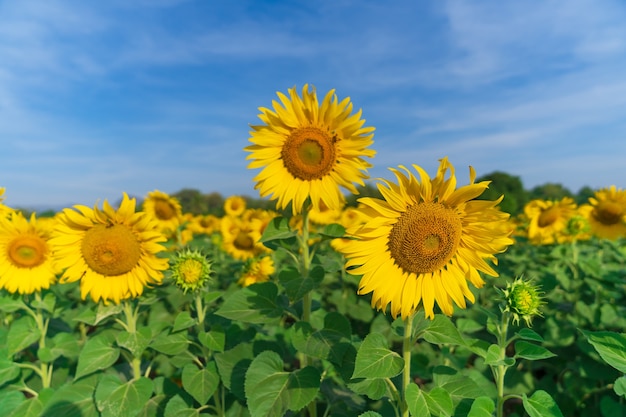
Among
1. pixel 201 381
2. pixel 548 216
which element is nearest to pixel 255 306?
pixel 201 381

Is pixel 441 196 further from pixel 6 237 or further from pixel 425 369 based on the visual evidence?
pixel 6 237

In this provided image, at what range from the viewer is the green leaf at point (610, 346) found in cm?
188

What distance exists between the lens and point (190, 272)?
3.04 meters

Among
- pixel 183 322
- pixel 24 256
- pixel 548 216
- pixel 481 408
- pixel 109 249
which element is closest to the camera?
pixel 481 408

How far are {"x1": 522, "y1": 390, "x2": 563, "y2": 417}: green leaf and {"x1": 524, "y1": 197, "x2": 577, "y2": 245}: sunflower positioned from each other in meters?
4.62

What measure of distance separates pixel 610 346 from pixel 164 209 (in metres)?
5.74

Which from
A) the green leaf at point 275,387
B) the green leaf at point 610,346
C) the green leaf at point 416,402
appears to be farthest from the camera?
the green leaf at point 275,387

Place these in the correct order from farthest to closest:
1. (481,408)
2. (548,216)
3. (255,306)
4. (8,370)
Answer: (548,216) → (8,370) → (255,306) → (481,408)

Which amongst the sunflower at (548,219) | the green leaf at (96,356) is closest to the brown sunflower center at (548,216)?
the sunflower at (548,219)

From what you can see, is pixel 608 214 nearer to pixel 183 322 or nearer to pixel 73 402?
pixel 183 322

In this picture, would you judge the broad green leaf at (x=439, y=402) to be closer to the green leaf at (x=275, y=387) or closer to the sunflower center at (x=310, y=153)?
the green leaf at (x=275, y=387)

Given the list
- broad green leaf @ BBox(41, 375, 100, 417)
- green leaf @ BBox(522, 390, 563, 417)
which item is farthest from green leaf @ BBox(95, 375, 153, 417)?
green leaf @ BBox(522, 390, 563, 417)

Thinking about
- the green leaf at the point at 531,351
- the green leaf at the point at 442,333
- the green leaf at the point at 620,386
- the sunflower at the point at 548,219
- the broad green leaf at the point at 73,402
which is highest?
the sunflower at the point at 548,219

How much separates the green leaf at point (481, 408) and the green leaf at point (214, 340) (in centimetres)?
166
